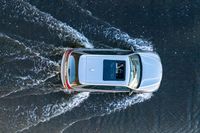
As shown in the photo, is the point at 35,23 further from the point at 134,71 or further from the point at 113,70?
the point at 134,71

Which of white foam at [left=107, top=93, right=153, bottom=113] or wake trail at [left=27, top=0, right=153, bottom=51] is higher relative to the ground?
wake trail at [left=27, top=0, right=153, bottom=51]

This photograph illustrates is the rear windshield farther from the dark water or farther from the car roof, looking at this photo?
the dark water

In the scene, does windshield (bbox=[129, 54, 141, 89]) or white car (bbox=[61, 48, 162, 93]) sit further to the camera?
windshield (bbox=[129, 54, 141, 89])

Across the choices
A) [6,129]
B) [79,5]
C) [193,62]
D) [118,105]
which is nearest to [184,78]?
[193,62]

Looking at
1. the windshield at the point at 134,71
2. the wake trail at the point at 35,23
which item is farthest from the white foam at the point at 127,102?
the wake trail at the point at 35,23

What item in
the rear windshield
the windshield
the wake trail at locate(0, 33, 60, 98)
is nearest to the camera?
the rear windshield

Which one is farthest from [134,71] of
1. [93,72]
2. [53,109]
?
[53,109]

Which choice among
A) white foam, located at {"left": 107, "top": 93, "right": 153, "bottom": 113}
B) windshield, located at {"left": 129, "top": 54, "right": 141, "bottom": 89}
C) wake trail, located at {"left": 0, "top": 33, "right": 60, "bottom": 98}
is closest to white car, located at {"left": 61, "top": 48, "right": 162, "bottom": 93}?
windshield, located at {"left": 129, "top": 54, "right": 141, "bottom": 89}

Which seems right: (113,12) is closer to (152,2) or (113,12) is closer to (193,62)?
(152,2)
